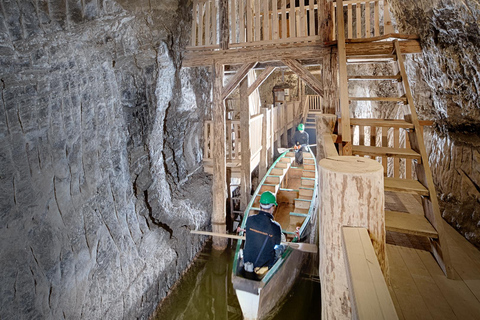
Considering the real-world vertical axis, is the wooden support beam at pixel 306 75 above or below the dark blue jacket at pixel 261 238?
above

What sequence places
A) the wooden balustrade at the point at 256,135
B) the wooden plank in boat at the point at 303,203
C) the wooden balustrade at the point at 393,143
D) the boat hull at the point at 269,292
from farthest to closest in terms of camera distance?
the wooden balustrade at the point at 256,135
the wooden plank in boat at the point at 303,203
the boat hull at the point at 269,292
the wooden balustrade at the point at 393,143

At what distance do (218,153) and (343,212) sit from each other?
5.40m

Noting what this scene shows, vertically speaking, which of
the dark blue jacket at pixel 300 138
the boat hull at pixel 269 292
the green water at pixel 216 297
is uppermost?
the dark blue jacket at pixel 300 138

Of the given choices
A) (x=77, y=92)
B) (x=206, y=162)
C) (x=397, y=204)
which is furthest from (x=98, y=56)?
(x=397, y=204)

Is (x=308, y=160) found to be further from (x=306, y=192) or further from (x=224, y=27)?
(x=224, y=27)

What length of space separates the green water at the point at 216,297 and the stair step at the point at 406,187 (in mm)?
3755

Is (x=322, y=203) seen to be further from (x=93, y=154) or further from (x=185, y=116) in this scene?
(x=185, y=116)

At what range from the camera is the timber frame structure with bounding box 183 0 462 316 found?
9.52 feet

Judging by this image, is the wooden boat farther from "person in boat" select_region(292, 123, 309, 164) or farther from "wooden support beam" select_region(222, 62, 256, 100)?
"wooden support beam" select_region(222, 62, 256, 100)

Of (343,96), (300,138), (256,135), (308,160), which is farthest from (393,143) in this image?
(300,138)

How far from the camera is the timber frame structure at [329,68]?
290cm

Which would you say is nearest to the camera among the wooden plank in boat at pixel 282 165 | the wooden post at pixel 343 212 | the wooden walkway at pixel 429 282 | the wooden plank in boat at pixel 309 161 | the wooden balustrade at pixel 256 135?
the wooden post at pixel 343 212

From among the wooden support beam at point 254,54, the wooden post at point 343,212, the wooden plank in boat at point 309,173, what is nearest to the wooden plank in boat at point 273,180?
the wooden plank in boat at point 309,173

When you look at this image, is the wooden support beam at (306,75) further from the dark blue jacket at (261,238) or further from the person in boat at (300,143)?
the person in boat at (300,143)
